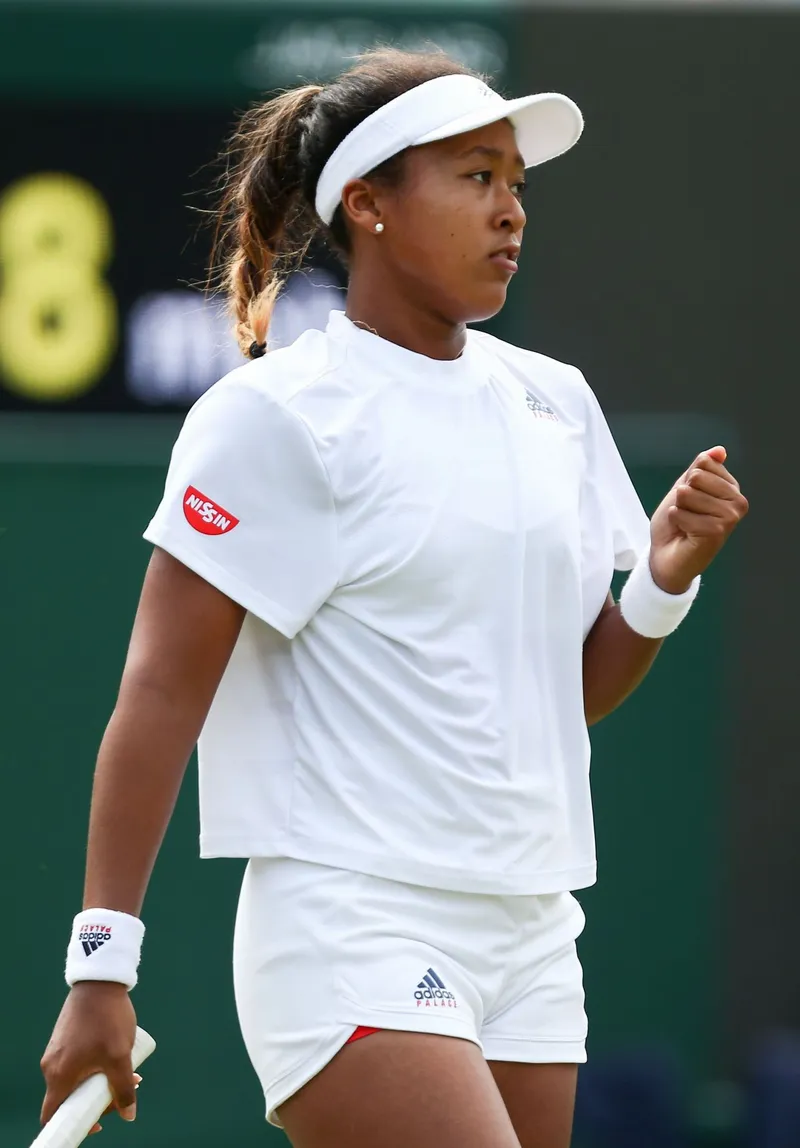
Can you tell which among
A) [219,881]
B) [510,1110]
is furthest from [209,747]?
[219,881]

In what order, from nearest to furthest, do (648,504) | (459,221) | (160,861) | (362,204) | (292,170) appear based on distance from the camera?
(459,221)
(362,204)
(292,170)
(160,861)
(648,504)

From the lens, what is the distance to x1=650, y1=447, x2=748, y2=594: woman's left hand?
7.89ft

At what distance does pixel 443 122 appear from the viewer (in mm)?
2408

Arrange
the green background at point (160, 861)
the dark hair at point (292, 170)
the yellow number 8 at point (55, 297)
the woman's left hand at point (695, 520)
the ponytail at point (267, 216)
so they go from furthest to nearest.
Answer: the yellow number 8 at point (55, 297) → the green background at point (160, 861) → the ponytail at point (267, 216) → the dark hair at point (292, 170) → the woman's left hand at point (695, 520)

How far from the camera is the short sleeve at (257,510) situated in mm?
2271

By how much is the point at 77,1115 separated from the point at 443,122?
1.19m

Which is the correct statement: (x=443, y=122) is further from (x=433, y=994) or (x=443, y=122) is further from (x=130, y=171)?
(x=130, y=171)

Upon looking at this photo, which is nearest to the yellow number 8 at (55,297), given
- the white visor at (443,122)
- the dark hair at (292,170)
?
the dark hair at (292,170)

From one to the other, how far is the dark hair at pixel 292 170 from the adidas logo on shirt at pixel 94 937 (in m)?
0.86

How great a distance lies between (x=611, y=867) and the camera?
197 inches

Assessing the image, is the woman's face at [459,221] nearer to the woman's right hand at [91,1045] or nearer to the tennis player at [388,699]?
the tennis player at [388,699]

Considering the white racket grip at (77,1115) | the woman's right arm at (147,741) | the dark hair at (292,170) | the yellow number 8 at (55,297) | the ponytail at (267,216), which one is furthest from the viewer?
the yellow number 8 at (55,297)

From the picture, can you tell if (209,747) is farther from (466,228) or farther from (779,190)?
(779,190)

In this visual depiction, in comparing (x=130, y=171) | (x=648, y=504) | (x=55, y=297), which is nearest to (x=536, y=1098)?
(x=648, y=504)
